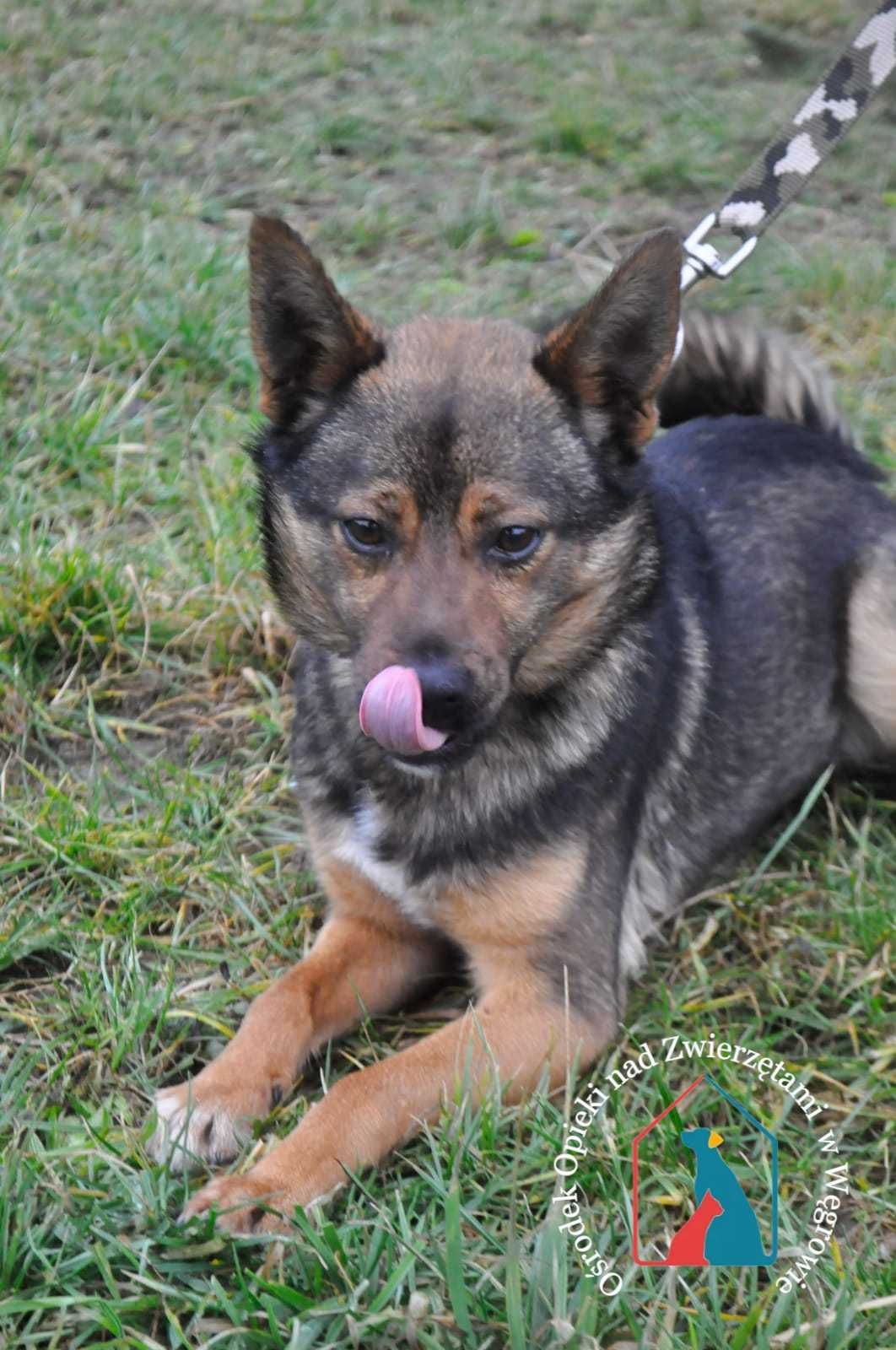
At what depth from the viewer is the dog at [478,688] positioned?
2617 mm

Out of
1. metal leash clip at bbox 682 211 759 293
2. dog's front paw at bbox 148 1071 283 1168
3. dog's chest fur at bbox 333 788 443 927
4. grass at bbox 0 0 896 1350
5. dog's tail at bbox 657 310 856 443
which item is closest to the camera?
grass at bbox 0 0 896 1350

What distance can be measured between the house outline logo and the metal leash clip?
211 cm

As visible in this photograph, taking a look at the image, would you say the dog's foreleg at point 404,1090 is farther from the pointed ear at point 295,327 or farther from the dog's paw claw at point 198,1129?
the pointed ear at point 295,327

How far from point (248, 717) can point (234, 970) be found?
906mm

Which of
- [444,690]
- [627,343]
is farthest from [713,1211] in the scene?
[627,343]

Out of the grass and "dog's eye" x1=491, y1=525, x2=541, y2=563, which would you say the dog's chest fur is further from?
"dog's eye" x1=491, y1=525, x2=541, y2=563

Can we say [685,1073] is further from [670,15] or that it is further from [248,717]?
[670,15]

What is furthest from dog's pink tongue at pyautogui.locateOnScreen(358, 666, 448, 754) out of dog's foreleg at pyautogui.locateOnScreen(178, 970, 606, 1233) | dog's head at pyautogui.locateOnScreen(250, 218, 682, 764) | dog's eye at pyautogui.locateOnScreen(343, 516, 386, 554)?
dog's foreleg at pyautogui.locateOnScreen(178, 970, 606, 1233)

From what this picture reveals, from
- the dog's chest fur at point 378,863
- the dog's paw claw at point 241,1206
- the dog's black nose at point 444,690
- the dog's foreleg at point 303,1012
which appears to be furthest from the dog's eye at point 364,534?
the dog's paw claw at point 241,1206

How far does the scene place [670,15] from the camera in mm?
9031

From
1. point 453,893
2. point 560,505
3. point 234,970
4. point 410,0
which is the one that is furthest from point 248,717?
point 410,0

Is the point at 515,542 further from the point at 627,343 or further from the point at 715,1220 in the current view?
the point at 715,1220

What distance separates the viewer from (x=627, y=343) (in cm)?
278

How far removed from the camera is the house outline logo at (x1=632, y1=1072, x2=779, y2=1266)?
7.79 ft
